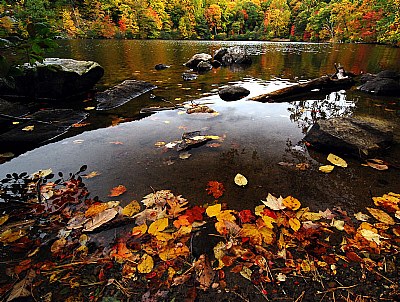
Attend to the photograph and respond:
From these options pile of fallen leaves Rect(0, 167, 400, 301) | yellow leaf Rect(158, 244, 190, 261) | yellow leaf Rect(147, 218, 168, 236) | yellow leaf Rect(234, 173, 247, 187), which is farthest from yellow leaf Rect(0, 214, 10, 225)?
yellow leaf Rect(234, 173, 247, 187)

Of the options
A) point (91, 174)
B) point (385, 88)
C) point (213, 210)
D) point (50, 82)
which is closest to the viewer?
point (213, 210)

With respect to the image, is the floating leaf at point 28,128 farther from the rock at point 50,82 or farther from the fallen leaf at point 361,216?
the fallen leaf at point 361,216

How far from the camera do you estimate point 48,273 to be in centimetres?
145

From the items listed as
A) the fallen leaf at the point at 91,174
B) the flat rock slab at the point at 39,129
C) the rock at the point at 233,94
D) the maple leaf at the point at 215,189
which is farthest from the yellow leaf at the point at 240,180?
the rock at the point at 233,94

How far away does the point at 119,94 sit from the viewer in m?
5.66

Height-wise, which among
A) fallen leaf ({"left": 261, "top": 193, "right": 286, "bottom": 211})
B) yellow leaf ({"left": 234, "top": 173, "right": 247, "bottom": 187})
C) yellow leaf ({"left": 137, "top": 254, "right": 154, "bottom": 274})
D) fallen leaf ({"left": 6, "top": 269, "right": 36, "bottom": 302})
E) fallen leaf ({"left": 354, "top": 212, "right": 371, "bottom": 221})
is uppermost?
fallen leaf ({"left": 6, "top": 269, "right": 36, "bottom": 302})

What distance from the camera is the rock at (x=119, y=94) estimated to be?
17.1ft

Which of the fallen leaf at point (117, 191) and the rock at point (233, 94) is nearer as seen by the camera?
the fallen leaf at point (117, 191)

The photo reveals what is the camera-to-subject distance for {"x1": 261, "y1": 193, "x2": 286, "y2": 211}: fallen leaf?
2.01 m

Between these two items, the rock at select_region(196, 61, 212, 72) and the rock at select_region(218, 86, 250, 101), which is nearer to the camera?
the rock at select_region(218, 86, 250, 101)

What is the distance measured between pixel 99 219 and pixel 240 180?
1410 mm

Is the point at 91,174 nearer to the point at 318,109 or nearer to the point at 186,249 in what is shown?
the point at 186,249

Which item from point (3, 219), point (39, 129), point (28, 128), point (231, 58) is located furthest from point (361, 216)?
point (231, 58)

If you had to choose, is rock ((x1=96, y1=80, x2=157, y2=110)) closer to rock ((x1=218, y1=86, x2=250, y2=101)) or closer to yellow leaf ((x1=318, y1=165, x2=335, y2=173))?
rock ((x1=218, y1=86, x2=250, y2=101))
